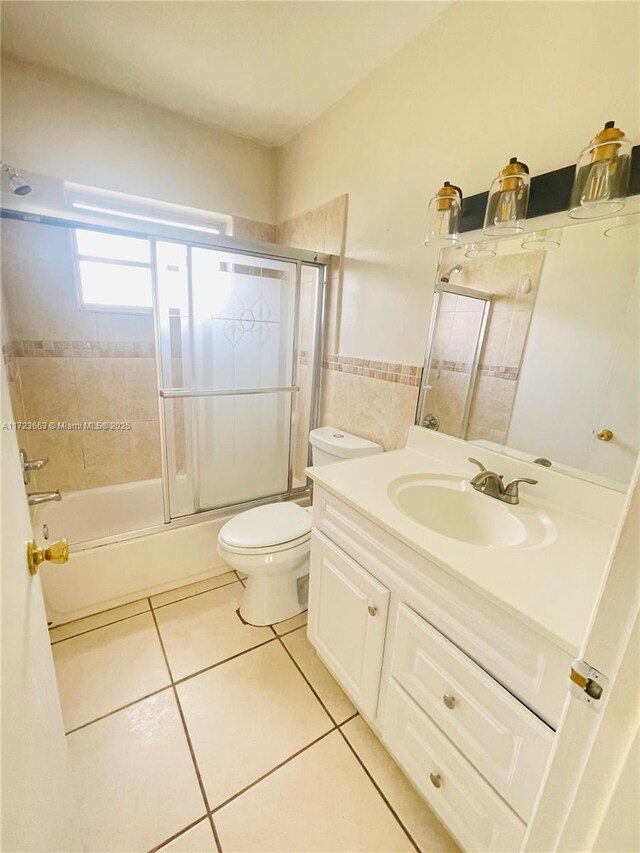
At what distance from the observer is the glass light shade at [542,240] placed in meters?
1.05

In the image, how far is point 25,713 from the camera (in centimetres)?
51

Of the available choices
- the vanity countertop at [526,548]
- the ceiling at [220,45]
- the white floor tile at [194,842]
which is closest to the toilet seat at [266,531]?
the vanity countertop at [526,548]

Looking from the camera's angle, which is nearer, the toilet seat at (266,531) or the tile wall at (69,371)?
the toilet seat at (266,531)

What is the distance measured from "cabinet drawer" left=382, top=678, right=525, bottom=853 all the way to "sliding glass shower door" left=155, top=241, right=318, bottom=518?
126 cm

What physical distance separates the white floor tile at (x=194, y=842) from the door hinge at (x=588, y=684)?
1.12m

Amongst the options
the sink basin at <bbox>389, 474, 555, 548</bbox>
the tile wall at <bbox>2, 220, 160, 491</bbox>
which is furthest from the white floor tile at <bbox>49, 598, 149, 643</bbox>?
the sink basin at <bbox>389, 474, 555, 548</bbox>

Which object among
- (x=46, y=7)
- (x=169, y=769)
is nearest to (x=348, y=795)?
(x=169, y=769)

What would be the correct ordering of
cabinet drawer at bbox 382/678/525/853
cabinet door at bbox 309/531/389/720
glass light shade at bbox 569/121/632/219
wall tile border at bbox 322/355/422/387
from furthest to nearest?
wall tile border at bbox 322/355/422/387
cabinet door at bbox 309/531/389/720
glass light shade at bbox 569/121/632/219
cabinet drawer at bbox 382/678/525/853

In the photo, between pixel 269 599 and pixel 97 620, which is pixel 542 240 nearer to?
pixel 269 599

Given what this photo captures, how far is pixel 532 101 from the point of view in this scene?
1.05m

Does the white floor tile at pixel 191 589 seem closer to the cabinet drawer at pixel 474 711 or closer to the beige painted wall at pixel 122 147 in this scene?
the cabinet drawer at pixel 474 711

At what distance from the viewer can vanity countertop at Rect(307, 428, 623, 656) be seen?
26.4 inches

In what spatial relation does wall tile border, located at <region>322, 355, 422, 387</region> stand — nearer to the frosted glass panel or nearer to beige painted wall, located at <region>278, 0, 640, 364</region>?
beige painted wall, located at <region>278, 0, 640, 364</region>

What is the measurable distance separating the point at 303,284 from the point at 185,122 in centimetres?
116
